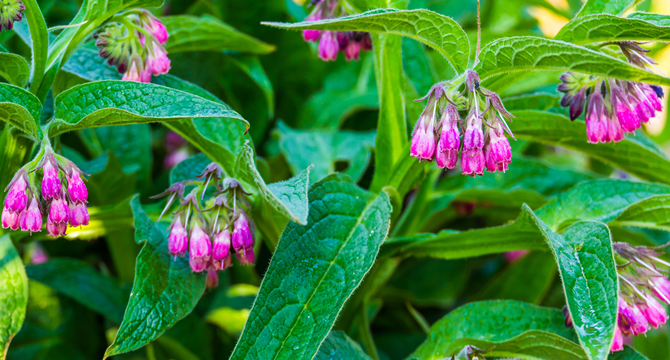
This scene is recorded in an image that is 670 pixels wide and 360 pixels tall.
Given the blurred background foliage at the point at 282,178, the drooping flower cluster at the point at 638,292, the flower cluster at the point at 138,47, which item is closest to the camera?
the drooping flower cluster at the point at 638,292

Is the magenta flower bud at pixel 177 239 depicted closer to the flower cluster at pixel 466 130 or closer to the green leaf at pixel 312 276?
the green leaf at pixel 312 276

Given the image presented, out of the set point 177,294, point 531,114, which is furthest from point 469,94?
point 177,294

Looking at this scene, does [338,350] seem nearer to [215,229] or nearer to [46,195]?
[215,229]

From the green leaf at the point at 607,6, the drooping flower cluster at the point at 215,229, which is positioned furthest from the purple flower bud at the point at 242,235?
the green leaf at the point at 607,6

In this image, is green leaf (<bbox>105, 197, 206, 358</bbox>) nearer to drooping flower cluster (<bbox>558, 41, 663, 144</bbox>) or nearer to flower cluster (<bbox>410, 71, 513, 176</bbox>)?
flower cluster (<bbox>410, 71, 513, 176</bbox>)

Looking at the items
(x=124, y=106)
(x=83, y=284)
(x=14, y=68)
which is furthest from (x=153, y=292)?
(x=83, y=284)

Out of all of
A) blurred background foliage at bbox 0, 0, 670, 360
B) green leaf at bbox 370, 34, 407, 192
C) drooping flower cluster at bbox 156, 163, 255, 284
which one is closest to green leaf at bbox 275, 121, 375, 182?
blurred background foliage at bbox 0, 0, 670, 360

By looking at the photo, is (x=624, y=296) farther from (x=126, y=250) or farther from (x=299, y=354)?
(x=126, y=250)
